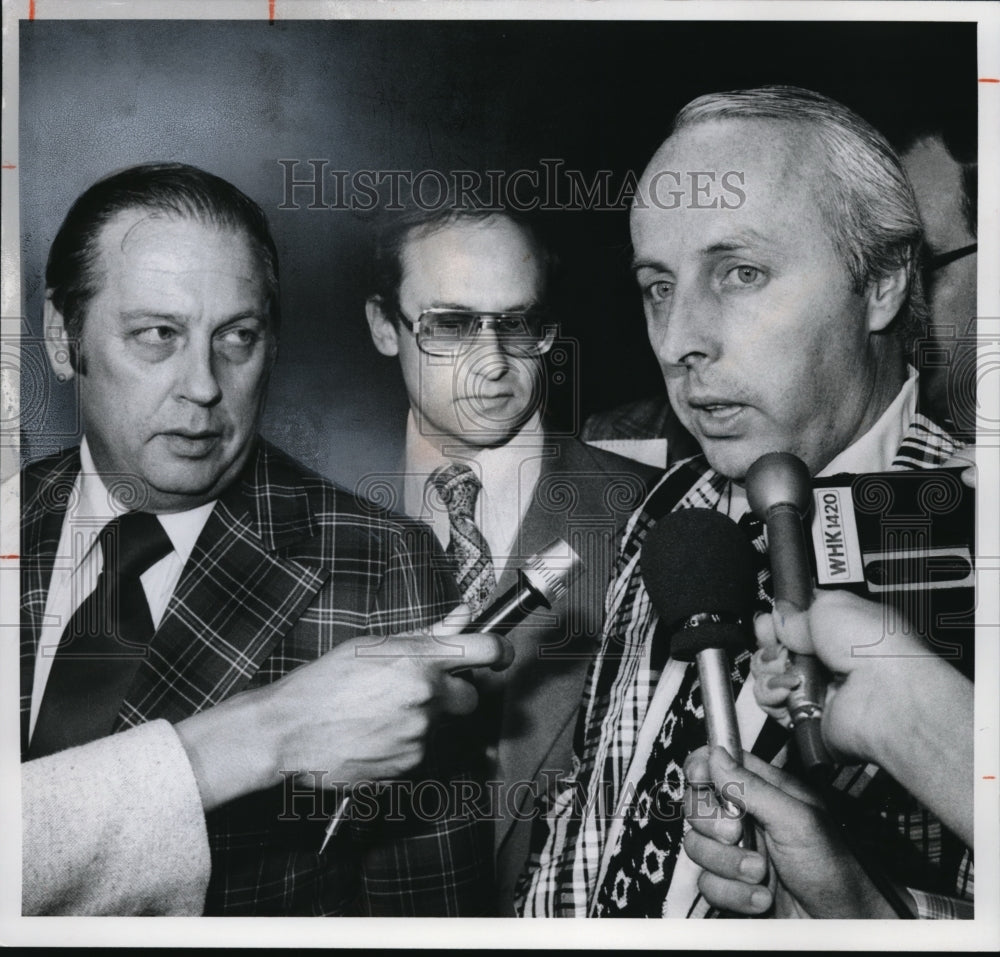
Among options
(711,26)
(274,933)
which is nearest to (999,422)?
(711,26)

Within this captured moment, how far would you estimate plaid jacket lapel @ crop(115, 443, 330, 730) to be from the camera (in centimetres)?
241

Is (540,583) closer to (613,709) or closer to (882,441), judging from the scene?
(613,709)

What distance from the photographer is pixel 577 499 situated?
2.43 meters

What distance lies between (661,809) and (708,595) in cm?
47

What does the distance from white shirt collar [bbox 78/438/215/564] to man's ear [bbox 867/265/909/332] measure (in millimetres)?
1366

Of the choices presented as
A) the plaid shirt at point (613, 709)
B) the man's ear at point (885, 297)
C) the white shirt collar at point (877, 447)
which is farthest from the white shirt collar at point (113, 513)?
the man's ear at point (885, 297)

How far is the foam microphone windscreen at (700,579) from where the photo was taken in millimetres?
2195

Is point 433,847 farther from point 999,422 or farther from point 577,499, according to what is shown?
point 999,422

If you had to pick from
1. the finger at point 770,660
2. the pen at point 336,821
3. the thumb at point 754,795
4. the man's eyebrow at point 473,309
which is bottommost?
the pen at point 336,821

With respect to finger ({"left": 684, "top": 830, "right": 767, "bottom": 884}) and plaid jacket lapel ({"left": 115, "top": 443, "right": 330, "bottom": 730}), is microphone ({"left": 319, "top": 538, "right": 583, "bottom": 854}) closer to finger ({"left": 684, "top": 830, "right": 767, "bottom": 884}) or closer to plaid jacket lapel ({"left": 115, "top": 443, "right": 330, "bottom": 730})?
plaid jacket lapel ({"left": 115, "top": 443, "right": 330, "bottom": 730})

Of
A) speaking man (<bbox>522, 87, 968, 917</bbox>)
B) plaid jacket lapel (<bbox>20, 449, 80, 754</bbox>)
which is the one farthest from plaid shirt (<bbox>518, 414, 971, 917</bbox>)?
plaid jacket lapel (<bbox>20, 449, 80, 754</bbox>)

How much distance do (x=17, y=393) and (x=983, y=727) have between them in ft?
6.78

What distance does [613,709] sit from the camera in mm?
2404

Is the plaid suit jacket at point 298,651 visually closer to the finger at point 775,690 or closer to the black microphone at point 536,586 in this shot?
the black microphone at point 536,586
